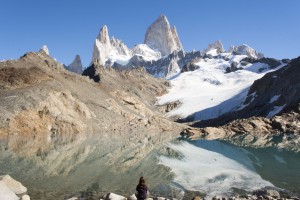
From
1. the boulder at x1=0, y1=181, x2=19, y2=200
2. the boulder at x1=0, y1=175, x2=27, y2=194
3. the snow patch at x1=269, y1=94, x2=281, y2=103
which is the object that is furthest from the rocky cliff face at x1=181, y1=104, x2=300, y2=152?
the boulder at x1=0, y1=181, x2=19, y2=200

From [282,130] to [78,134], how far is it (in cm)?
6374

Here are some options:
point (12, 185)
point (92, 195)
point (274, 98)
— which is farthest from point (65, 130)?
point (274, 98)

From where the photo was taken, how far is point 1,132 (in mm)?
89875

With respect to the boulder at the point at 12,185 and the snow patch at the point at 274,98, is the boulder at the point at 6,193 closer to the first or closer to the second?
the boulder at the point at 12,185

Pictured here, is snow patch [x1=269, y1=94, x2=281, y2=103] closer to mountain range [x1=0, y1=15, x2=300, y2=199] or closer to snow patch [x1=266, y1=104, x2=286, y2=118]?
mountain range [x1=0, y1=15, x2=300, y2=199]

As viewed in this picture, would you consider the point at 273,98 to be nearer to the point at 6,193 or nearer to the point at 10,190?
the point at 10,190

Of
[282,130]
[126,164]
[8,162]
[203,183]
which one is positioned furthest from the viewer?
[282,130]

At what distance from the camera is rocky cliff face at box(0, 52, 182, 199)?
43000 mm

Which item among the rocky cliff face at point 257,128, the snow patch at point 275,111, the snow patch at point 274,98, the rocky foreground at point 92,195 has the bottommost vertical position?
the rocky foreground at point 92,195

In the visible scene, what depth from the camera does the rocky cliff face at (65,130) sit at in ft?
141

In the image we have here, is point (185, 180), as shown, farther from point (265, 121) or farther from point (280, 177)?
point (265, 121)

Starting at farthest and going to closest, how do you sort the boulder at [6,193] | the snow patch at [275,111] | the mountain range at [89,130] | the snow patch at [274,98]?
the snow patch at [274,98], the snow patch at [275,111], the mountain range at [89,130], the boulder at [6,193]

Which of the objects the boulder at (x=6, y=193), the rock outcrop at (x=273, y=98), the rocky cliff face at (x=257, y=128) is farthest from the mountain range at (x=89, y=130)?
the boulder at (x=6, y=193)

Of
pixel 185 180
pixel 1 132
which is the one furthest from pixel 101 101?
pixel 185 180
